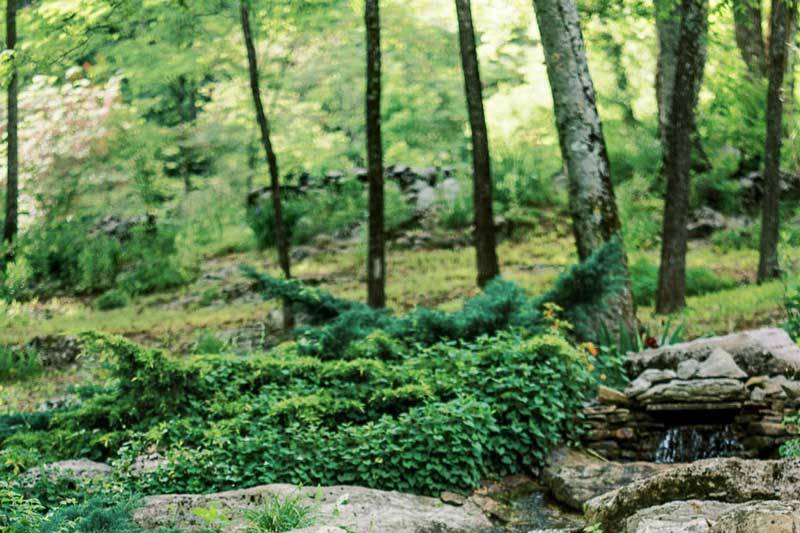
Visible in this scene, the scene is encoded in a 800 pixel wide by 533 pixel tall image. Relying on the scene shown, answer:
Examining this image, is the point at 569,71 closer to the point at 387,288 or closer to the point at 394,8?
the point at 387,288

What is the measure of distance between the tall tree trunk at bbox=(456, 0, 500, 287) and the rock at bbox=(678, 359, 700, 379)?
4.01 m

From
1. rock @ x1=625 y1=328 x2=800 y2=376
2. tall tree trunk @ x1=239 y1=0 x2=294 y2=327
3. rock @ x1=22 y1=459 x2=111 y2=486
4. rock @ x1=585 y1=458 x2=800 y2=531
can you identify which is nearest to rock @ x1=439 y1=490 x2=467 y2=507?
rock @ x1=585 y1=458 x2=800 y2=531

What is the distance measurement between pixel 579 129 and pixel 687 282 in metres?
4.12

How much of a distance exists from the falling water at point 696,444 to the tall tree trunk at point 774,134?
16.0ft

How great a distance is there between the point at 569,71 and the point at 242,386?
4.34 metres

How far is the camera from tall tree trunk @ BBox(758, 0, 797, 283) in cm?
999

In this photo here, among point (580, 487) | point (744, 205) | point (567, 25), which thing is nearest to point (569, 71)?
point (567, 25)

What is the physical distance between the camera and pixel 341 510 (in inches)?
179

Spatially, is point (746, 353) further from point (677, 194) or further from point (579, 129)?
point (677, 194)

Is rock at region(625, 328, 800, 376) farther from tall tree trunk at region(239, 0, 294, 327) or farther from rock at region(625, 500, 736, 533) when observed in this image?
tall tree trunk at region(239, 0, 294, 327)

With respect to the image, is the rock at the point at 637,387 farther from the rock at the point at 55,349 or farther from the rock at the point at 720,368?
the rock at the point at 55,349

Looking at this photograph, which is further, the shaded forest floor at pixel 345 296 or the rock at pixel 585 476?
the shaded forest floor at pixel 345 296

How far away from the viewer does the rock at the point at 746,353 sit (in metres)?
6.84

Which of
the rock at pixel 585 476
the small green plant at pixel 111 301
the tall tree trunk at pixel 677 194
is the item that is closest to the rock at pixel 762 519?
the rock at pixel 585 476
